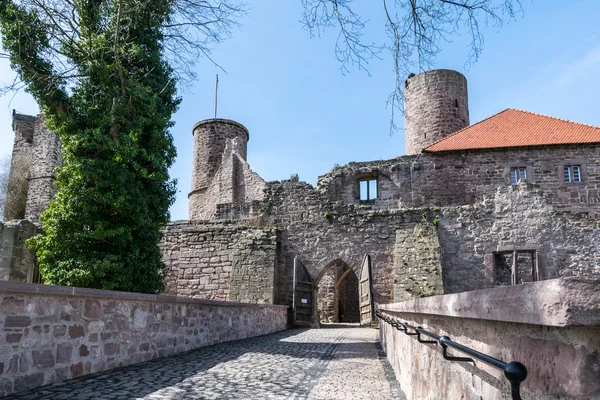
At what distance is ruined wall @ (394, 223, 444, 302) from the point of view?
13742 mm

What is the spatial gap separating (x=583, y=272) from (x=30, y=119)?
26.4m

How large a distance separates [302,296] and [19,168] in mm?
18857

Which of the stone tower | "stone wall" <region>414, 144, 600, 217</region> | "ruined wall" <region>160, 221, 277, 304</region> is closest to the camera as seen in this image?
"ruined wall" <region>160, 221, 277, 304</region>

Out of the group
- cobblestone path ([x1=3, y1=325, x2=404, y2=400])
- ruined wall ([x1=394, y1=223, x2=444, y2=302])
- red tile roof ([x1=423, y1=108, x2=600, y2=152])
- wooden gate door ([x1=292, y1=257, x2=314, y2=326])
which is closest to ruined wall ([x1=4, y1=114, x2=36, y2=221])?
wooden gate door ([x1=292, y1=257, x2=314, y2=326])

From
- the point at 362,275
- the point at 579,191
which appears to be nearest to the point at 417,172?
the point at 579,191

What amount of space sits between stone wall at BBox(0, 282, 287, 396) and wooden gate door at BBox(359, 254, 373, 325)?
22.4ft

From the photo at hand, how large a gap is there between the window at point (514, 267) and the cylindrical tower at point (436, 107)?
8592mm

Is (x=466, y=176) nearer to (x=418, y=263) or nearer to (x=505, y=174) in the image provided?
(x=505, y=174)

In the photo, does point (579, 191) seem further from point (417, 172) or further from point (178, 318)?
point (178, 318)

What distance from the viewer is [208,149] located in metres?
27.1

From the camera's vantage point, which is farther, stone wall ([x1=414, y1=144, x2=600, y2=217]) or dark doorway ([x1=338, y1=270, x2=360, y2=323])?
dark doorway ([x1=338, y1=270, x2=360, y2=323])

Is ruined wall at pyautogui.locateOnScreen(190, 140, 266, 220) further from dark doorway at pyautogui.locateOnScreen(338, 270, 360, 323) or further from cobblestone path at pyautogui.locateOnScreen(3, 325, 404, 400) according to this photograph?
cobblestone path at pyautogui.locateOnScreen(3, 325, 404, 400)

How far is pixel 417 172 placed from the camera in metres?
21.5

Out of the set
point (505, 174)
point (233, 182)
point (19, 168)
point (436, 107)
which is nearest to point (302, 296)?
point (505, 174)
